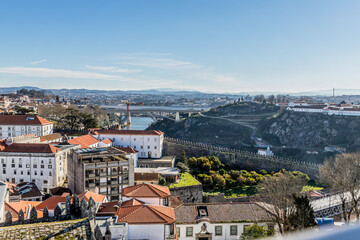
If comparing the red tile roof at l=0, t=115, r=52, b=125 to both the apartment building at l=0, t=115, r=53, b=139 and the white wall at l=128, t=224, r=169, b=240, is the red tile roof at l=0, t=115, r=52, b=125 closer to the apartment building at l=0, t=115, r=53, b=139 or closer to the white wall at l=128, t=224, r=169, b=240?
the apartment building at l=0, t=115, r=53, b=139

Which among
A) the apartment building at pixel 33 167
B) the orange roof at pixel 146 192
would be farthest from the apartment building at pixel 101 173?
the orange roof at pixel 146 192

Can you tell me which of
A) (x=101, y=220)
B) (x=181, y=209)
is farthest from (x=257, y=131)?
(x=101, y=220)

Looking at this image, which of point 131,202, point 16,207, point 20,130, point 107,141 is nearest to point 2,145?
point 107,141

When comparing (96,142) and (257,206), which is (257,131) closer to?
(96,142)

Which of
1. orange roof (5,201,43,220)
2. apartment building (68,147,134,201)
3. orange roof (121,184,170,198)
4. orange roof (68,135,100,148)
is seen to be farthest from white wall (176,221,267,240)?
A: orange roof (68,135,100,148)

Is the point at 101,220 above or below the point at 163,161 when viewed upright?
above

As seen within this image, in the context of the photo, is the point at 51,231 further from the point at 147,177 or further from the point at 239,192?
the point at 239,192

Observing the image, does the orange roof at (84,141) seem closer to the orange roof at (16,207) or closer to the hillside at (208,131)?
the orange roof at (16,207)
